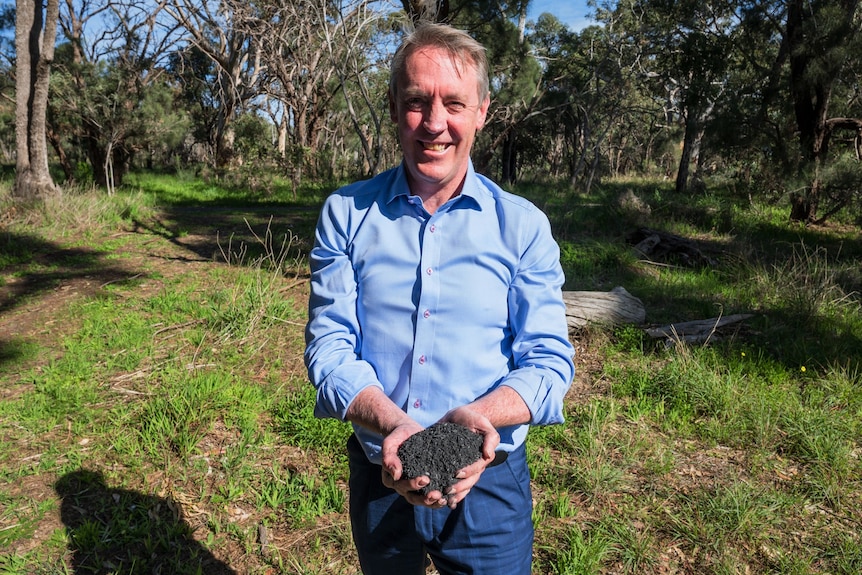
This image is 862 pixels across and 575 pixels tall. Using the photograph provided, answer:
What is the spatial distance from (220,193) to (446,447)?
14.9 meters

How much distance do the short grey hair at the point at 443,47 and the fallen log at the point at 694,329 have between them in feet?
12.7

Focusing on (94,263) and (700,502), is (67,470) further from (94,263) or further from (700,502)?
(94,263)

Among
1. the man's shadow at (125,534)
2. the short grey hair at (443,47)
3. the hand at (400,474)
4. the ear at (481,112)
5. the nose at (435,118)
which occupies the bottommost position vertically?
the man's shadow at (125,534)

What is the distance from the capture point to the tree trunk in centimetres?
1038

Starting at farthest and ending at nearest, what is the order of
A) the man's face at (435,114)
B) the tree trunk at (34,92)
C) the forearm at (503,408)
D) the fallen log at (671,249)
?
the tree trunk at (34,92), the fallen log at (671,249), the man's face at (435,114), the forearm at (503,408)

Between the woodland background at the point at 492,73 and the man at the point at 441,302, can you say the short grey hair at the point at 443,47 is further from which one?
the woodland background at the point at 492,73

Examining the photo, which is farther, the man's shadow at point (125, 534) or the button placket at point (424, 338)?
the man's shadow at point (125, 534)

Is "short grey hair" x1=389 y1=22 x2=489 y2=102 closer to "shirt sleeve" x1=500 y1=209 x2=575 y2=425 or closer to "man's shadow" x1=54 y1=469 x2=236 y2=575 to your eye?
"shirt sleeve" x1=500 y1=209 x2=575 y2=425

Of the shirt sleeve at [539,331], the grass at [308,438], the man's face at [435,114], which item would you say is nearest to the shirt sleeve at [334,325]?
the man's face at [435,114]

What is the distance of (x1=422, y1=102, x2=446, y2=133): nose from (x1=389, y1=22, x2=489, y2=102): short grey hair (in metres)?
0.11

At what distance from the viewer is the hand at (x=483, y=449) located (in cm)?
119

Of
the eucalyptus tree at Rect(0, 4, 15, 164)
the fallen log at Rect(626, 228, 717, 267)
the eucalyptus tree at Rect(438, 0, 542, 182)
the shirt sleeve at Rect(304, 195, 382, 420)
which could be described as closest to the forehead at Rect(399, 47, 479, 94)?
the shirt sleeve at Rect(304, 195, 382, 420)

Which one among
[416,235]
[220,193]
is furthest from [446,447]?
[220,193]

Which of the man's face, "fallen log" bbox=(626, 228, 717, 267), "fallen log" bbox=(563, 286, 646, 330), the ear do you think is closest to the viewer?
the man's face
